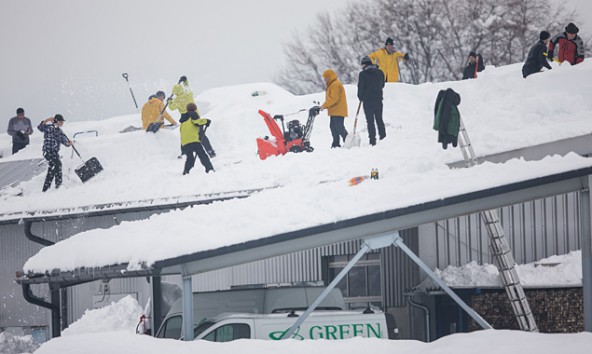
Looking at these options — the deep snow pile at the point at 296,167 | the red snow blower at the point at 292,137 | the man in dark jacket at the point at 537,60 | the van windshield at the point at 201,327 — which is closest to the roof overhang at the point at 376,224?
the deep snow pile at the point at 296,167

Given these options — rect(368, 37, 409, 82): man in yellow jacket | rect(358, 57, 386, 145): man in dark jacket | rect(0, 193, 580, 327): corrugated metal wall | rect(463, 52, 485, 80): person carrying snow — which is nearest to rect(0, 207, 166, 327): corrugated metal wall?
rect(0, 193, 580, 327): corrugated metal wall

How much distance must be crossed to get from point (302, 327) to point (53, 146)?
1548 cm

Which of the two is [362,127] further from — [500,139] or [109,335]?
[109,335]

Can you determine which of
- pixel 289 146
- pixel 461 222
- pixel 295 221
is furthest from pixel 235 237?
pixel 289 146

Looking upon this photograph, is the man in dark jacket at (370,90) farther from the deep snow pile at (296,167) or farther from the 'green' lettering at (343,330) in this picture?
the 'green' lettering at (343,330)

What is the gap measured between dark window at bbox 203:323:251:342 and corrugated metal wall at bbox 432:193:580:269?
25.7ft

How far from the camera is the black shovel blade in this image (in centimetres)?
2839

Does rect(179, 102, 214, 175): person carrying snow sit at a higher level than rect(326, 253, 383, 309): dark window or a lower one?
higher

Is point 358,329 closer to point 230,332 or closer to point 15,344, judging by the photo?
point 230,332

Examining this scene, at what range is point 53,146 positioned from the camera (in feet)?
89.6

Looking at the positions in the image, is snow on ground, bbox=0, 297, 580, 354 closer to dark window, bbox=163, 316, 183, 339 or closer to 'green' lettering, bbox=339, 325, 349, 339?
'green' lettering, bbox=339, 325, 349, 339

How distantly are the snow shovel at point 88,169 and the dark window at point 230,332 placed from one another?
15.4 m

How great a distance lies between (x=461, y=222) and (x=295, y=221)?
8591 millimetres

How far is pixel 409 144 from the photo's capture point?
21984 mm
